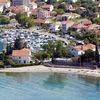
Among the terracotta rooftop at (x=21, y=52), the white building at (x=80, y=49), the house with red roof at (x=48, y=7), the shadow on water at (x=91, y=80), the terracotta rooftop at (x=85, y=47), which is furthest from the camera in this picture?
the house with red roof at (x=48, y=7)

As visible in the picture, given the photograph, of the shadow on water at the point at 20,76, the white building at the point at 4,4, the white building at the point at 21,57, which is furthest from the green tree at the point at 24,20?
the shadow on water at the point at 20,76

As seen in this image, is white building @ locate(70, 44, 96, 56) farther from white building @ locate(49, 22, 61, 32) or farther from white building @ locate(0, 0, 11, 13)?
white building @ locate(0, 0, 11, 13)

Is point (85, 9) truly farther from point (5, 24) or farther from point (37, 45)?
point (37, 45)

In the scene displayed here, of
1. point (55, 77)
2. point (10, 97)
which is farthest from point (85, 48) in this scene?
point (10, 97)

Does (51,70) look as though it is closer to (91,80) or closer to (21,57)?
(21,57)

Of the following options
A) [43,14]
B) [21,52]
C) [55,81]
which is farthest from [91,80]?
[43,14]

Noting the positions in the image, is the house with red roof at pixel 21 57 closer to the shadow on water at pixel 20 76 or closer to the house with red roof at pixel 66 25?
the shadow on water at pixel 20 76

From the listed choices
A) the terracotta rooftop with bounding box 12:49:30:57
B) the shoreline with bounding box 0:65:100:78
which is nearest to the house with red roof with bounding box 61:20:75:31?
the terracotta rooftop with bounding box 12:49:30:57
